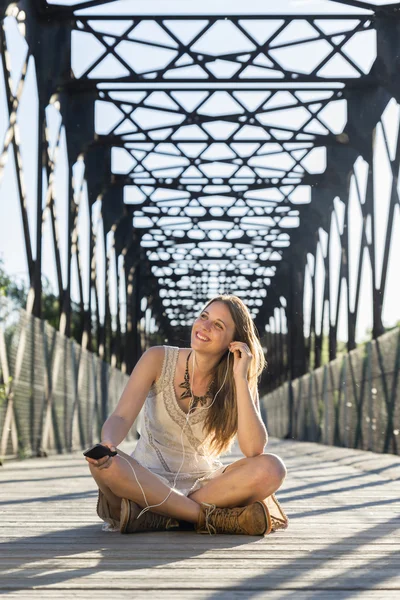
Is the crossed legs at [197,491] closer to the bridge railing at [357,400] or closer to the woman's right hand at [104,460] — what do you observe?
the woman's right hand at [104,460]

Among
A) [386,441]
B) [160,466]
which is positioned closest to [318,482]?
[160,466]

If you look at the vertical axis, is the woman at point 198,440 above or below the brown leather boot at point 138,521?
above

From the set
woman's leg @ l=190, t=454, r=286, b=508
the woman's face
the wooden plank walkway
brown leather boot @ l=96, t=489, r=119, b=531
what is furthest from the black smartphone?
the woman's face

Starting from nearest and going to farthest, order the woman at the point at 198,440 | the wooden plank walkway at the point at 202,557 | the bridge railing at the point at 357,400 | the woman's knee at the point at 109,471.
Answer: the wooden plank walkway at the point at 202,557 < the woman's knee at the point at 109,471 < the woman at the point at 198,440 < the bridge railing at the point at 357,400

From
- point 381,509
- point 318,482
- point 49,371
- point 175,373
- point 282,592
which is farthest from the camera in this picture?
point 49,371

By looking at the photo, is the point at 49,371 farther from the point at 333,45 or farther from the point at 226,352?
the point at 226,352

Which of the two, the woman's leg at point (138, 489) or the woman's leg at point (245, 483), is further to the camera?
the woman's leg at point (245, 483)

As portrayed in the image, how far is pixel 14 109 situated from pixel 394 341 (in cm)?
473

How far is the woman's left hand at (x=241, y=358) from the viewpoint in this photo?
4141 mm

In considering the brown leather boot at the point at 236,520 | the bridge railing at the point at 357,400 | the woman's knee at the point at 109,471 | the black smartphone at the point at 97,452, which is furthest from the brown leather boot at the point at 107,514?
the bridge railing at the point at 357,400

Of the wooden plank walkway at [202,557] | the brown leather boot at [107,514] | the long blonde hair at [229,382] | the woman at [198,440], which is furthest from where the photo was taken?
the long blonde hair at [229,382]

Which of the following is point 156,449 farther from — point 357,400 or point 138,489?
point 357,400

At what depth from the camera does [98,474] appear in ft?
12.8

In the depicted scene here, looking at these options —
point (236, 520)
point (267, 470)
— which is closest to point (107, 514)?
point (236, 520)
